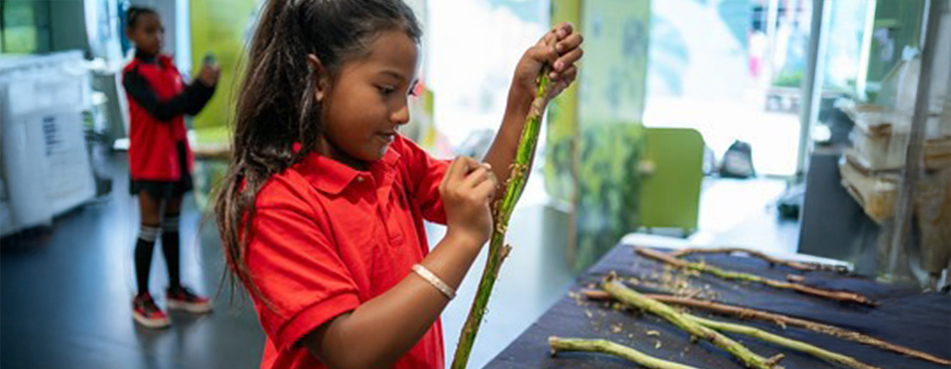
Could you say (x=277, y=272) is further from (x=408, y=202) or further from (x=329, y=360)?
(x=408, y=202)

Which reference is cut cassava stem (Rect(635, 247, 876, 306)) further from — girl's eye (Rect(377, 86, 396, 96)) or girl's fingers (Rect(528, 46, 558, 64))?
girl's eye (Rect(377, 86, 396, 96))

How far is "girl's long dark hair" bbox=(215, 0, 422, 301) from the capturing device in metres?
0.95

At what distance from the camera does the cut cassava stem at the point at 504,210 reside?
1080mm

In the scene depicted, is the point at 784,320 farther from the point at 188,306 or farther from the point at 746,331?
the point at 188,306

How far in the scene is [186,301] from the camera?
2.79m

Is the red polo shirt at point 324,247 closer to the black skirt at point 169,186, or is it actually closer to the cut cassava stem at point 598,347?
the cut cassava stem at point 598,347

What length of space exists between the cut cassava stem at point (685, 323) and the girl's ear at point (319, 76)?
1.06m

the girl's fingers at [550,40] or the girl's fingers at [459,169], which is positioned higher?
the girl's fingers at [550,40]

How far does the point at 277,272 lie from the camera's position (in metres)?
0.91

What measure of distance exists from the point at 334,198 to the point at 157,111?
5.78 feet

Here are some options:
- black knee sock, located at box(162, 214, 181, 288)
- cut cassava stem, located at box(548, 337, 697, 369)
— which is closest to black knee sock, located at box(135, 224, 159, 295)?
black knee sock, located at box(162, 214, 181, 288)

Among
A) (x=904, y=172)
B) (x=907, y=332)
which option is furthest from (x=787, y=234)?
(x=907, y=332)

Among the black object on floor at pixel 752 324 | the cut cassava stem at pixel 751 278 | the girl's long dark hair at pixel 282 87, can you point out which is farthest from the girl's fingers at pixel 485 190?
the cut cassava stem at pixel 751 278

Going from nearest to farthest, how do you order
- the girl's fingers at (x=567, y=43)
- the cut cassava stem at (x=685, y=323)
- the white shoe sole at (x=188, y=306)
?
the girl's fingers at (x=567, y=43) → the cut cassava stem at (x=685, y=323) → the white shoe sole at (x=188, y=306)
